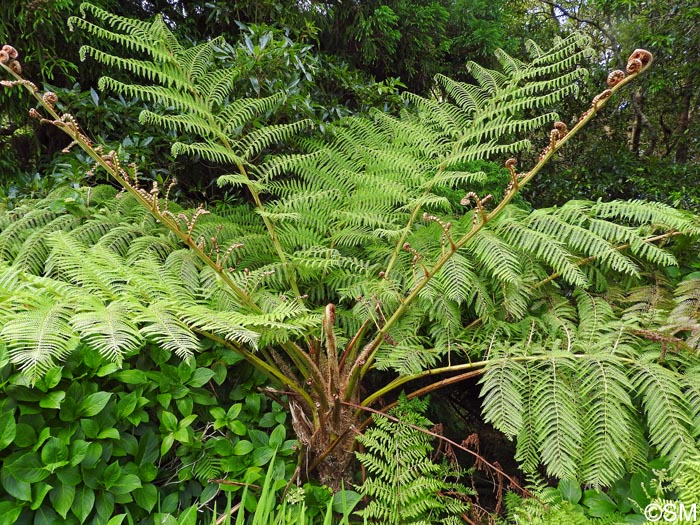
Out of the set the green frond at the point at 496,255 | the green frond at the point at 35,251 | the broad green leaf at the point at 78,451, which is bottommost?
the broad green leaf at the point at 78,451

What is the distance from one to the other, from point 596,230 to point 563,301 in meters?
0.23

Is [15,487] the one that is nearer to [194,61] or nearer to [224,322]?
[224,322]

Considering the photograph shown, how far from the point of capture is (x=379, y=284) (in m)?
1.21

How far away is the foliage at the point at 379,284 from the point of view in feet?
2.99

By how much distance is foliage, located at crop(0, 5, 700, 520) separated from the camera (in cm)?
91

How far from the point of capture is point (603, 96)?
74 cm

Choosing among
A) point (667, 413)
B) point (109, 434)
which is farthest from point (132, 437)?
point (667, 413)

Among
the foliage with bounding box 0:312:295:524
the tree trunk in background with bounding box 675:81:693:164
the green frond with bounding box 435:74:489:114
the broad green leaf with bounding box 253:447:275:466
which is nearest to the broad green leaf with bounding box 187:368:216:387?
the foliage with bounding box 0:312:295:524

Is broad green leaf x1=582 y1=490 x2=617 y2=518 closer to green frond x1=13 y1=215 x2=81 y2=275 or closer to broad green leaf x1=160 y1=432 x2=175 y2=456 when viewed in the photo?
broad green leaf x1=160 y1=432 x2=175 y2=456

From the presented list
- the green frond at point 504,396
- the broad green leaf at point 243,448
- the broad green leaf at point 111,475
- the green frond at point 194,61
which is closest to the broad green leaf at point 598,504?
the green frond at point 504,396

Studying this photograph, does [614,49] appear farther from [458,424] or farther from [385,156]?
[458,424]

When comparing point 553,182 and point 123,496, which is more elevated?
point 553,182

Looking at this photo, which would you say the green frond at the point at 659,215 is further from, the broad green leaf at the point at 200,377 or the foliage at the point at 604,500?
the broad green leaf at the point at 200,377

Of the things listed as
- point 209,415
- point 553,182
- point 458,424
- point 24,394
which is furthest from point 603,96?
point 553,182
